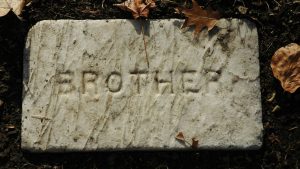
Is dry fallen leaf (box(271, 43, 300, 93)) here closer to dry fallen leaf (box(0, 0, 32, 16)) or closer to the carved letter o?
the carved letter o

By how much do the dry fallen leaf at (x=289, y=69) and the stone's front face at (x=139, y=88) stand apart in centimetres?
16

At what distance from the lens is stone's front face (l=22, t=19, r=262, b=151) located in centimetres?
244

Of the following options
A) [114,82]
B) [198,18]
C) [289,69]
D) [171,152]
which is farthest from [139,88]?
[289,69]

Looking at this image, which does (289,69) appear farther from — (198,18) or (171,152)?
(171,152)

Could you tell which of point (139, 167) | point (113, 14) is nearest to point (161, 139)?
point (139, 167)

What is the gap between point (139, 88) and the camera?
2.46m

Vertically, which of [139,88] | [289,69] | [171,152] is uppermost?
[289,69]

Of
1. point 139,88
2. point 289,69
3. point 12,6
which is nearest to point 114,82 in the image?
point 139,88

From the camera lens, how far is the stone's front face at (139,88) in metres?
2.44

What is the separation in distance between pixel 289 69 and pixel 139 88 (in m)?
0.92

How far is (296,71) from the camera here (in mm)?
2502

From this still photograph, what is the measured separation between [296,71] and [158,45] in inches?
33.6

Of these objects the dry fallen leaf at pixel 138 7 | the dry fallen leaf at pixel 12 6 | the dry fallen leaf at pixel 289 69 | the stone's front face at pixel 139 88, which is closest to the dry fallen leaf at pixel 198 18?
the stone's front face at pixel 139 88

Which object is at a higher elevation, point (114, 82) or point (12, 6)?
point (12, 6)
